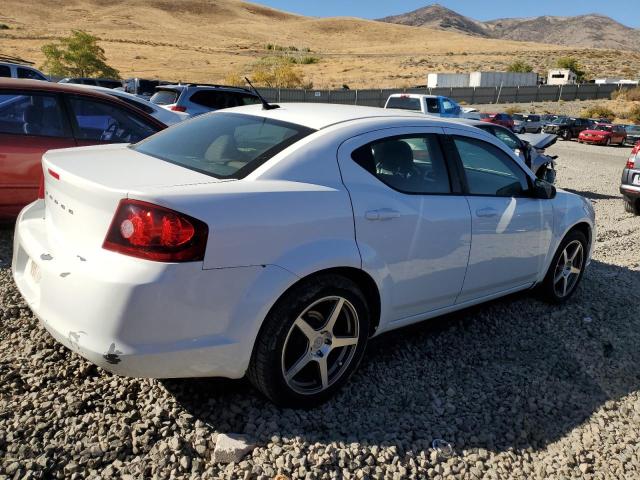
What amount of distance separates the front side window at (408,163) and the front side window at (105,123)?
130 inches

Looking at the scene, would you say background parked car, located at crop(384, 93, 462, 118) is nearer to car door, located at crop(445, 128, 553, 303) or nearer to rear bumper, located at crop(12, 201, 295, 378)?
car door, located at crop(445, 128, 553, 303)

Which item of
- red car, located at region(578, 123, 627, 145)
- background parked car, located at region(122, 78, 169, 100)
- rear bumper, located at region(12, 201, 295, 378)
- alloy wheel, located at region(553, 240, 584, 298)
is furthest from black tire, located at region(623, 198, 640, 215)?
background parked car, located at region(122, 78, 169, 100)

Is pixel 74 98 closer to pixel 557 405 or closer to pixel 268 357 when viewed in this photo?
pixel 268 357

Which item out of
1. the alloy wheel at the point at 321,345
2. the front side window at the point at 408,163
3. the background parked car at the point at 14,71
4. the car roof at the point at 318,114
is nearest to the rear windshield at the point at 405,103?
the background parked car at the point at 14,71

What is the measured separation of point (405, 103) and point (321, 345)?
49.7 feet

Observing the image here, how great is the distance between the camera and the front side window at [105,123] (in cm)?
535

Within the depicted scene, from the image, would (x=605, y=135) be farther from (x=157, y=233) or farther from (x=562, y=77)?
(x=562, y=77)

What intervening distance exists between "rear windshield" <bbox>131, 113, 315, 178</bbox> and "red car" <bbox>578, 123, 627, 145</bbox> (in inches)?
1168

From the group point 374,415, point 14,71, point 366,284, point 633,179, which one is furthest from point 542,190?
point 14,71

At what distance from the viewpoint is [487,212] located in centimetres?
362

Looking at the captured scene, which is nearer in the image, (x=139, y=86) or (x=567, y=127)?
(x=139, y=86)

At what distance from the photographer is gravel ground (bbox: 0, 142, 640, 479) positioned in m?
2.51

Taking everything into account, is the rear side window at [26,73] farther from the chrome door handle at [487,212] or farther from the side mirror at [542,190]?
the chrome door handle at [487,212]

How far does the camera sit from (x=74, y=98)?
5.33 m
